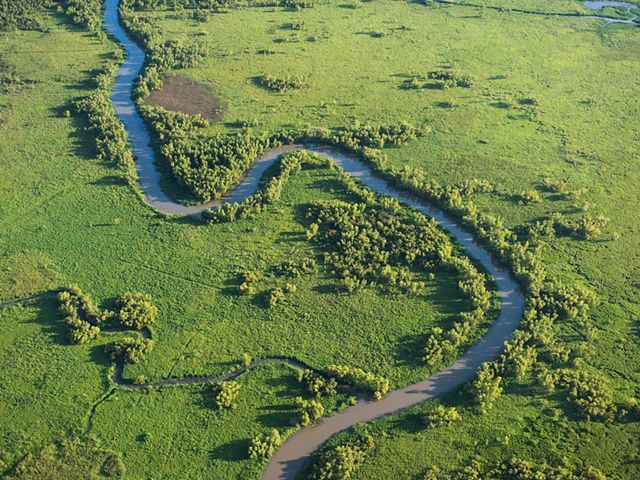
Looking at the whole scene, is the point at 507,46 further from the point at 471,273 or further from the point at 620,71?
the point at 471,273

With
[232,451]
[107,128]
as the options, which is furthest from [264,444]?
[107,128]

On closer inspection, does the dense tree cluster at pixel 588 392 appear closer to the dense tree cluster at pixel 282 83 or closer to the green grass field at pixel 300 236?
the green grass field at pixel 300 236

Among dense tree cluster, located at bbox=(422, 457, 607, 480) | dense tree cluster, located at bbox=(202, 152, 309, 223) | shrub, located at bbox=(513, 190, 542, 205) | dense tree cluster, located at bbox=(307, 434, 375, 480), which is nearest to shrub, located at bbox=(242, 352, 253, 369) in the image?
dense tree cluster, located at bbox=(307, 434, 375, 480)

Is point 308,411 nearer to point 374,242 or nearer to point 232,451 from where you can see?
point 232,451

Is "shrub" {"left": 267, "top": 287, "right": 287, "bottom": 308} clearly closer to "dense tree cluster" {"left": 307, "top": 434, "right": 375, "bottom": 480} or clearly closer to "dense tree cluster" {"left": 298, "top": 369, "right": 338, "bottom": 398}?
"dense tree cluster" {"left": 298, "top": 369, "right": 338, "bottom": 398}

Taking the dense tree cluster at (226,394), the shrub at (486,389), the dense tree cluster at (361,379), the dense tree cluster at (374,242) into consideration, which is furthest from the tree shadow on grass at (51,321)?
the shrub at (486,389)

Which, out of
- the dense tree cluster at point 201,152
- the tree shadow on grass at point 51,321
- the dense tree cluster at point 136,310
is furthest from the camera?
the dense tree cluster at point 201,152
